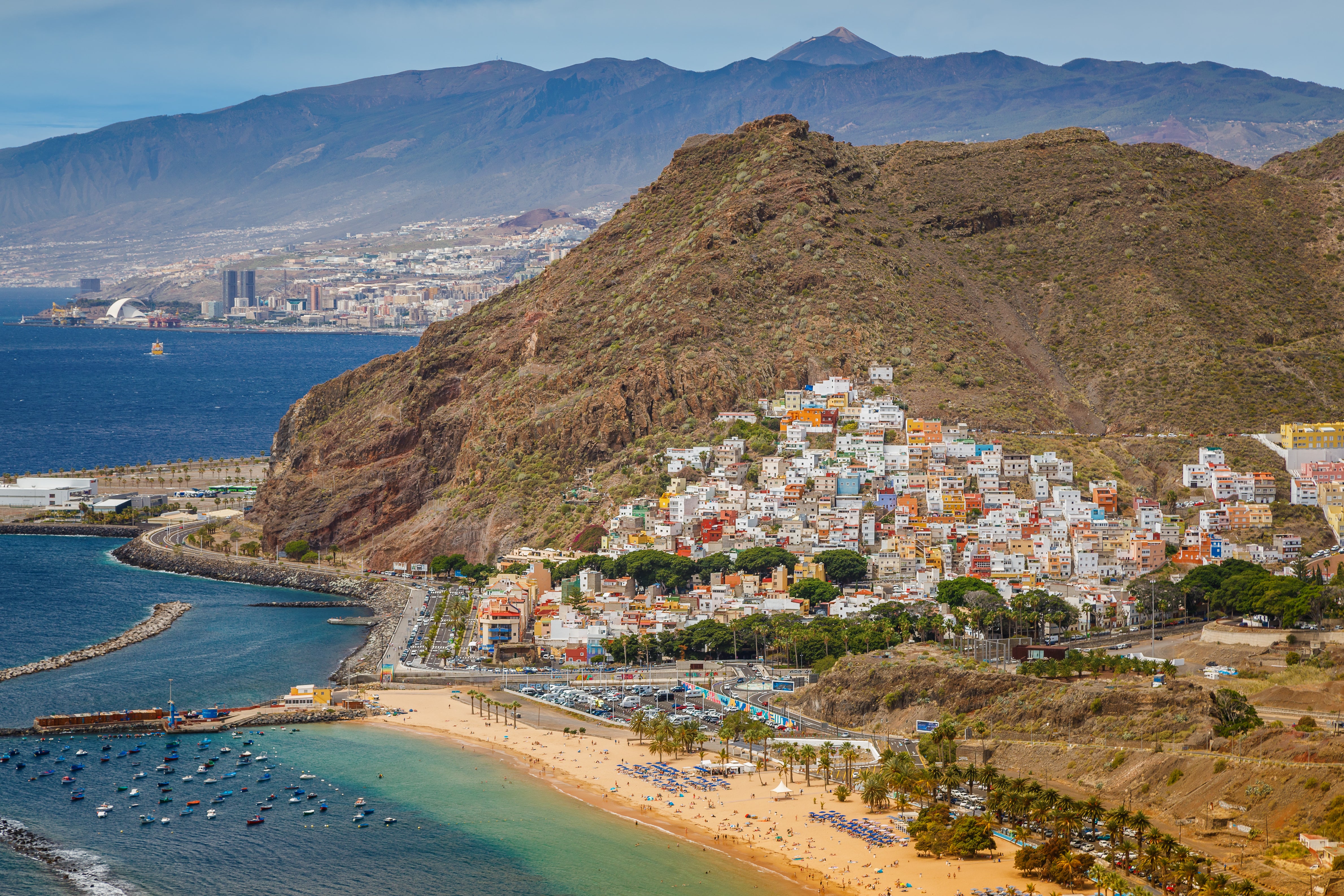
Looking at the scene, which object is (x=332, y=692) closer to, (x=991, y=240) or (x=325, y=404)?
(x=325, y=404)

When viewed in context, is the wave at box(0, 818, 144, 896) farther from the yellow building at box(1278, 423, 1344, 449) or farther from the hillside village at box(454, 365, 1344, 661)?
the yellow building at box(1278, 423, 1344, 449)

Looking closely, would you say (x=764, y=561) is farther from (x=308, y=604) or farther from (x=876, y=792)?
(x=876, y=792)

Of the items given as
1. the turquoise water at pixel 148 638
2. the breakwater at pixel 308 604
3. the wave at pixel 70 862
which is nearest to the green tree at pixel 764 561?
the breakwater at pixel 308 604

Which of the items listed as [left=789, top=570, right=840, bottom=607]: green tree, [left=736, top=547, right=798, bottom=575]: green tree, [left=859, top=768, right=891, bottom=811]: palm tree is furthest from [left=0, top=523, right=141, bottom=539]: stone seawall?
[left=859, top=768, right=891, bottom=811]: palm tree

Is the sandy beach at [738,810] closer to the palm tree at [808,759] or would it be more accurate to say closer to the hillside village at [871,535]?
the palm tree at [808,759]

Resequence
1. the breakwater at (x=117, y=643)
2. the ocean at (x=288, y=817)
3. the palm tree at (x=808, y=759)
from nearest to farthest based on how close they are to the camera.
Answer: the ocean at (x=288, y=817) < the palm tree at (x=808, y=759) < the breakwater at (x=117, y=643)

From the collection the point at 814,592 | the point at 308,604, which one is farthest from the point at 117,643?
the point at 814,592

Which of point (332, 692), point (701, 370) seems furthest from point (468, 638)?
point (701, 370)
